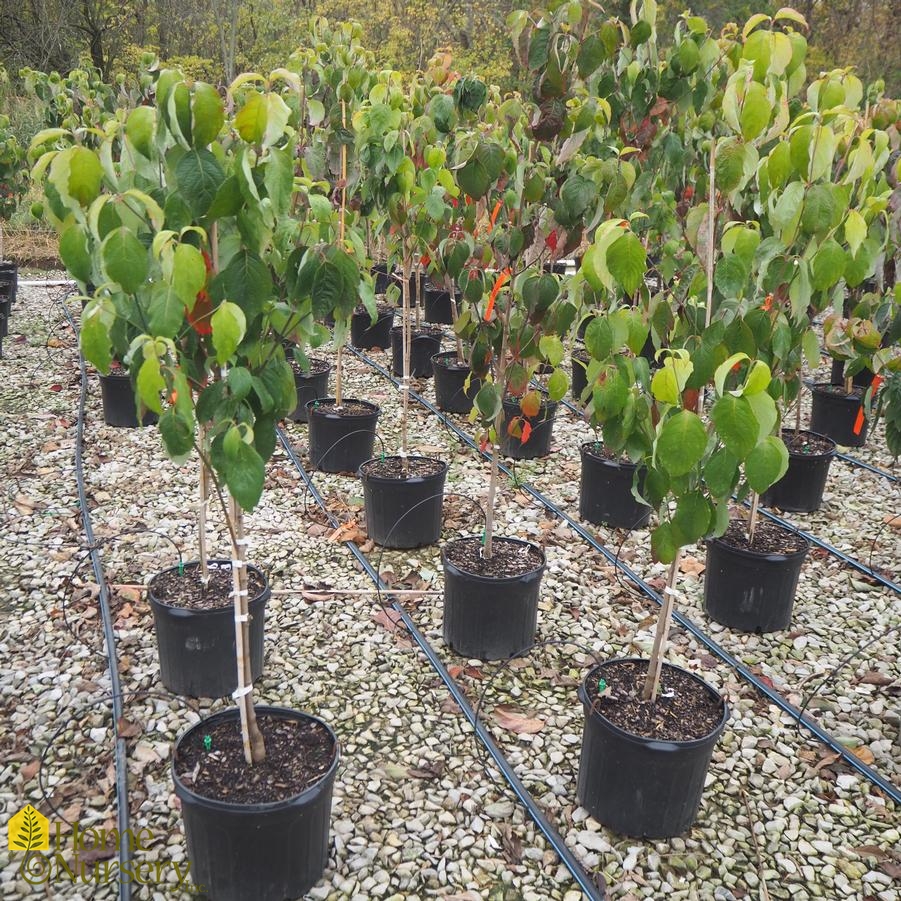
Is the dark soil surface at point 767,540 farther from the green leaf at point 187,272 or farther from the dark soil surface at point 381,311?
the dark soil surface at point 381,311

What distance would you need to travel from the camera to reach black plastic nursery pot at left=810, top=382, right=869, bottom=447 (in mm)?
5105

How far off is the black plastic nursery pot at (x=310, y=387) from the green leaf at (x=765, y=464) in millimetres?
3753

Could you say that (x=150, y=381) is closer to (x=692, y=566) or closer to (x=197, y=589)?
(x=197, y=589)

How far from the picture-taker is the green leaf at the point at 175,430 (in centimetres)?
155

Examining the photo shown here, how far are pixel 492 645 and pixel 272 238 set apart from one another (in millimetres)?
1691

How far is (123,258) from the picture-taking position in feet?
4.68

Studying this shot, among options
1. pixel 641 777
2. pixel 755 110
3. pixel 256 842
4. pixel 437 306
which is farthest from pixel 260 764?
pixel 437 306

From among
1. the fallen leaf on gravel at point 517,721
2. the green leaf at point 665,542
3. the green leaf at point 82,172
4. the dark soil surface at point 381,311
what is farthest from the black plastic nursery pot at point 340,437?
the green leaf at point 82,172

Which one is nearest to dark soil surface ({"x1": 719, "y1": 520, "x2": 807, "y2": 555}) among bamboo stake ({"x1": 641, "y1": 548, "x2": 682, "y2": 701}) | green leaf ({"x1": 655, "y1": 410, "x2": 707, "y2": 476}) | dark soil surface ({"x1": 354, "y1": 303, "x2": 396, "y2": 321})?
bamboo stake ({"x1": 641, "y1": 548, "x2": 682, "y2": 701})

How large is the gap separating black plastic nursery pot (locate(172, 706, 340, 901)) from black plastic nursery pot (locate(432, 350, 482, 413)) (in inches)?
140

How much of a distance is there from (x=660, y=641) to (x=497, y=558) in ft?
3.04

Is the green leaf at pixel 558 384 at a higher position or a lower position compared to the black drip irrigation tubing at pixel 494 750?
higher

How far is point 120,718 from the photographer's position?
8.31 ft

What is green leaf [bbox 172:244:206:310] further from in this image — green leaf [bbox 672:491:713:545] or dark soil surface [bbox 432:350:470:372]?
dark soil surface [bbox 432:350:470:372]
